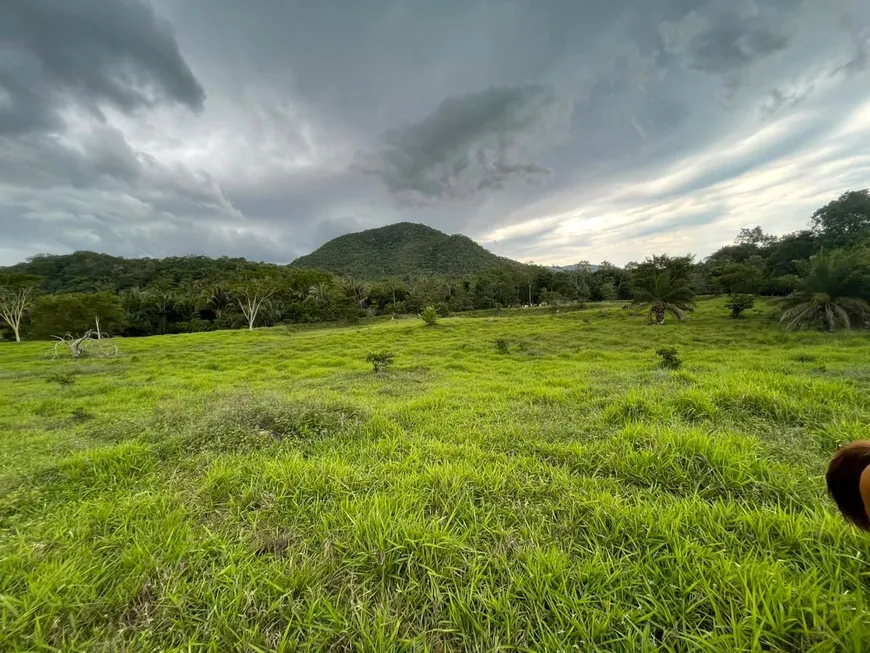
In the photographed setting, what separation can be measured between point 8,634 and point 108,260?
12471 cm

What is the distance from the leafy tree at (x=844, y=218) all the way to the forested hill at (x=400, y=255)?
2824 inches

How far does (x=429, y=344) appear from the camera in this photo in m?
20.6

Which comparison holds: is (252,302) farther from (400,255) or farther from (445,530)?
(400,255)

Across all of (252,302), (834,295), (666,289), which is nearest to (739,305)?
(666,289)

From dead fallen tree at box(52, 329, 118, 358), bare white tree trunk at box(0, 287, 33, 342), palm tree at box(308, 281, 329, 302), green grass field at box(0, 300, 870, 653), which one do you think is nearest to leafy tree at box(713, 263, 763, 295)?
green grass field at box(0, 300, 870, 653)

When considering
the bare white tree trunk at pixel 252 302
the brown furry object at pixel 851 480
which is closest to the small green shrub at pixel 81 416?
the brown furry object at pixel 851 480

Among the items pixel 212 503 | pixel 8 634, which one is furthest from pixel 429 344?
pixel 8 634

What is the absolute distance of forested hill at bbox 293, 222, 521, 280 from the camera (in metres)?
114

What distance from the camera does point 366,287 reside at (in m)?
67.6

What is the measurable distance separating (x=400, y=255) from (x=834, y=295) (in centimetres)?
11610

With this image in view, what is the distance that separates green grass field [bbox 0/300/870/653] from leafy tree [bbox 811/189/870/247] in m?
48.9

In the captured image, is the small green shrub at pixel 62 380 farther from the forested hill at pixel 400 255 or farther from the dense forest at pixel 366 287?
the forested hill at pixel 400 255

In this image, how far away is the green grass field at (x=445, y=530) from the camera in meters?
1.76

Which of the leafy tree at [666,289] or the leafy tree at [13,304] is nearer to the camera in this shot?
the leafy tree at [666,289]
